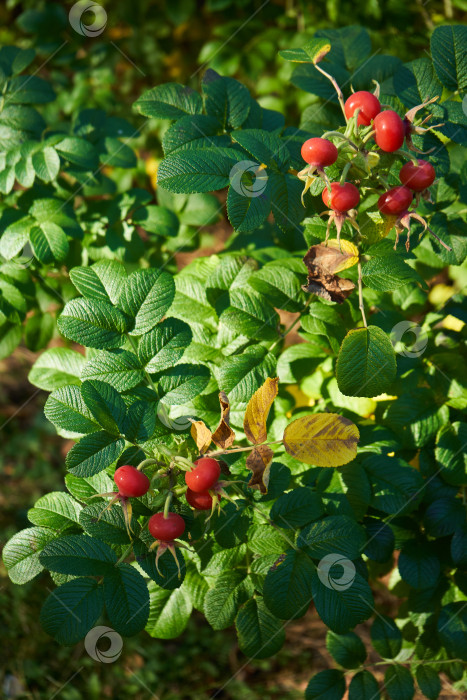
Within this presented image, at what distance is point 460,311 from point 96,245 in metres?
0.88

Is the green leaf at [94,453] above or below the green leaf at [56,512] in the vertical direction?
above

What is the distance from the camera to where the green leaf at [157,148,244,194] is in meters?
A: 0.91

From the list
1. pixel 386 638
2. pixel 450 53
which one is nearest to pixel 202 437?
pixel 386 638

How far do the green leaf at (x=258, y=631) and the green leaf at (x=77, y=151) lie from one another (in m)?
0.98

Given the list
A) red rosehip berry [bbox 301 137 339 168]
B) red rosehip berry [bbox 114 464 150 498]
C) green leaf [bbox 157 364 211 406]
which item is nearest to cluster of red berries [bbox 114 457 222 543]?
red rosehip berry [bbox 114 464 150 498]

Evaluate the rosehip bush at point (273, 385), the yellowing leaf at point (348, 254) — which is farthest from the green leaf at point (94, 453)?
the yellowing leaf at point (348, 254)

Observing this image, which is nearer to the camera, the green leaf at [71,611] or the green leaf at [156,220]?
the green leaf at [71,611]

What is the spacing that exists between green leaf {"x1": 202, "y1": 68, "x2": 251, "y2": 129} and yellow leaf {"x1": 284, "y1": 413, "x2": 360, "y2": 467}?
61 cm

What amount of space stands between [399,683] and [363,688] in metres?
0.08

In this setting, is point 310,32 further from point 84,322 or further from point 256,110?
point 84,322

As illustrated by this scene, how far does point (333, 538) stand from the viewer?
3.12 ft

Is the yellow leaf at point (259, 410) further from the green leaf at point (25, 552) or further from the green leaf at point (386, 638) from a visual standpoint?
the green leaf at point (386, 638)

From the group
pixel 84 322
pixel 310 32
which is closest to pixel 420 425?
pixel 84 322

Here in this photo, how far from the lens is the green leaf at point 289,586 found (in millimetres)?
912
